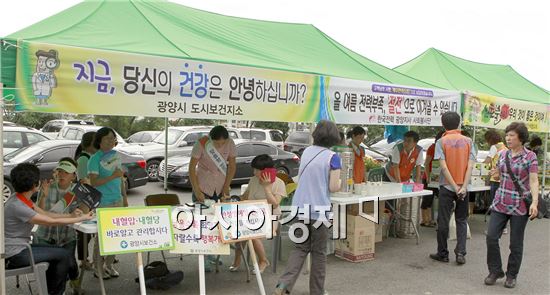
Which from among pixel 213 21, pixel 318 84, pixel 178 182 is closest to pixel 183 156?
pixel 178 182

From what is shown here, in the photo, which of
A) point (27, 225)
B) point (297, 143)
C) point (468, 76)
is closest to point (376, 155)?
point (297, 143)

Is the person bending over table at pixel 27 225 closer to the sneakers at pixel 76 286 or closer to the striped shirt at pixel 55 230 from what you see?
the striped shirt at pixel 55 230

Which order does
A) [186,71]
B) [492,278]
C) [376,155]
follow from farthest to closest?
[376,155]
[492,278]
[186,71]

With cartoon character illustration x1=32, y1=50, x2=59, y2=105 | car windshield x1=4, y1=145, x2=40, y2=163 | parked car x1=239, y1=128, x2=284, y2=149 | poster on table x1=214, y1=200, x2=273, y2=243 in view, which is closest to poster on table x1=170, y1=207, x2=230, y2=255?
poster on table x1=214, y1=200, x2=273, y2=243

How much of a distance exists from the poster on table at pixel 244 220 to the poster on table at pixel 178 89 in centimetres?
83

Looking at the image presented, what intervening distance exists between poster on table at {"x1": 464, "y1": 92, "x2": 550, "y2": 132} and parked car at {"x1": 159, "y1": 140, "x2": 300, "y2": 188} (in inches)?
200

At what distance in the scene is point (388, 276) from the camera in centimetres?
498

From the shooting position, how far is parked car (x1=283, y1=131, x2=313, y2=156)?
51.6 ft

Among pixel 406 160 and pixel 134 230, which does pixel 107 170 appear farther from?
pixel 406 160

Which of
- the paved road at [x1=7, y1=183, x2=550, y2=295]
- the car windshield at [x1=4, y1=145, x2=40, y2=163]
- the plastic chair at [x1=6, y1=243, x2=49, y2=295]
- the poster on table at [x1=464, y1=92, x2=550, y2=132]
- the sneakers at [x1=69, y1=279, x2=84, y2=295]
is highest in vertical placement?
the poster on table at [x1=464, y1=92, x2=550, y2=132]

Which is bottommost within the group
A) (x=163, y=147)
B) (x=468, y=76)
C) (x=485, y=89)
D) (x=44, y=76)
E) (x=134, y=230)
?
(x=134, y=230)

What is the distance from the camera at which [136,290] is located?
4363 mm

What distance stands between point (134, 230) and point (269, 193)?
141 centimetres

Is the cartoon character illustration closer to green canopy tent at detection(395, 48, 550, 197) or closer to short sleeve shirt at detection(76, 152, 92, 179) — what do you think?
short sleeve shirt at detection(76, 152, 92, 179)
